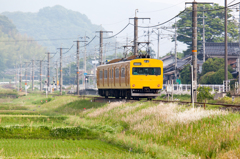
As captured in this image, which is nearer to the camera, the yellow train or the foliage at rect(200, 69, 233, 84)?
the yellow train

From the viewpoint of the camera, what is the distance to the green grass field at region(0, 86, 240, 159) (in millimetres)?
13047

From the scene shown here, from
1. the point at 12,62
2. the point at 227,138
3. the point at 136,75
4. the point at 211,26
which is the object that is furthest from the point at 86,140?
the point at 12,62

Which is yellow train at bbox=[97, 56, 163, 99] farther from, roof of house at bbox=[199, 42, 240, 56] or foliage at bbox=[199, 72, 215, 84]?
roof of house at bbox=[199, 42, 240, 56]

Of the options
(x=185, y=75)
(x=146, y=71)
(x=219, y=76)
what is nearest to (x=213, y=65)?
(x=219, y=76)

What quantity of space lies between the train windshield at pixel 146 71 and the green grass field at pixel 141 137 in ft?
14.6

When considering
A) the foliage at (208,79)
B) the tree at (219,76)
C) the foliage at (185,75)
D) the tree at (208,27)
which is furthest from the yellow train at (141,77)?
the tree at (208,27)

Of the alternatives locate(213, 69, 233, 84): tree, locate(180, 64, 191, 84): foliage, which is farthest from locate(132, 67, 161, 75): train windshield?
locate(180, 64, 191, 84): foliage

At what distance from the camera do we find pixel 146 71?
2966cm

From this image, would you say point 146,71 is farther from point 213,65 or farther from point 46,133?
point 213,65

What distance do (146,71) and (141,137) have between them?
12.4m

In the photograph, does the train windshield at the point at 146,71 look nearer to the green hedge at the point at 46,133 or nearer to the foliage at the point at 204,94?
the foliage at the point at 204,94

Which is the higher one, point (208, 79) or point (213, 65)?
point (213, 65)

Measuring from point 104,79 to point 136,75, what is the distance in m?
7.98

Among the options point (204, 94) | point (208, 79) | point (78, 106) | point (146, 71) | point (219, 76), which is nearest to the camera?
point (146, 71)
